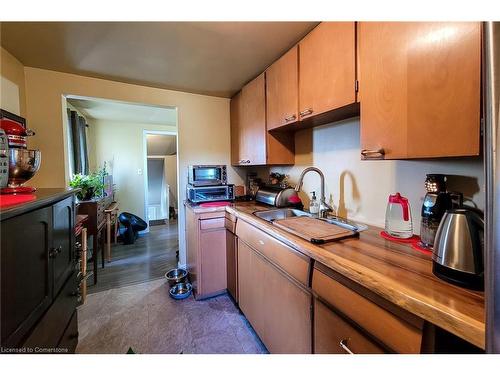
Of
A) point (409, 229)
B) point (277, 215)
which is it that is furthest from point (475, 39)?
point (277, 215)

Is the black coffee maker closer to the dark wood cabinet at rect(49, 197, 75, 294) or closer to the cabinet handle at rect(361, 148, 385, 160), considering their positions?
the cabinet handle at rect(361, 148, 385, 160)

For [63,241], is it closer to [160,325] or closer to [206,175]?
[160,325]

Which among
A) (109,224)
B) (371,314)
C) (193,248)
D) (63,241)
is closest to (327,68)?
(371,314)

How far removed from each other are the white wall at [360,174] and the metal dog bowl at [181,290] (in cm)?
145

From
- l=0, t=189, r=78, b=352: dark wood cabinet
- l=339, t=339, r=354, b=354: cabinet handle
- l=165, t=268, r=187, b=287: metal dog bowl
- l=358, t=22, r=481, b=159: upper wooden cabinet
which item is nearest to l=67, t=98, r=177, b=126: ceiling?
l=165, t=268, r=187, b=287: metal dog bowl

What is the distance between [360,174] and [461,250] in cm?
85

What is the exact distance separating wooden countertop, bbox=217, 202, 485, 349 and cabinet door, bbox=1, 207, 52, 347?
3.43ft

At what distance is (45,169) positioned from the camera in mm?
1907

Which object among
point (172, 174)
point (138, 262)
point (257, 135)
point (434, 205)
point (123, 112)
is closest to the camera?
point (434, 205)

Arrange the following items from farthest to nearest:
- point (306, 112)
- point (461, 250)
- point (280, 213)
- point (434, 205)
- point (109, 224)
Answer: point (109, 224), point (280, 213), point (306, 112), point (434, 205), point (461, 250)

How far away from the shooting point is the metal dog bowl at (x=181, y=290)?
2020mm

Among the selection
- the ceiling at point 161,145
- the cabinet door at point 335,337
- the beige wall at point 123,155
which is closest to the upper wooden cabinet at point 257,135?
the cabinet door at point 335,337

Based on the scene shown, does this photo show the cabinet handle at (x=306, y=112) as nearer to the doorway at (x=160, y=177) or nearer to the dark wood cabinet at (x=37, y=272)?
the dark wood cabinet at (x=37, y=272)

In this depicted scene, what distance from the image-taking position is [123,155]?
13.1 feet
